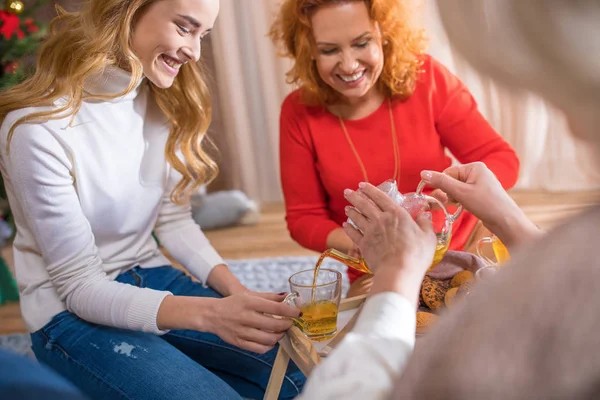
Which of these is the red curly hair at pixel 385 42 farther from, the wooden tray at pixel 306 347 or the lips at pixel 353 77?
the wooden tray at pixel 306 347

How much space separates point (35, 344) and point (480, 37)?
1.18 meters

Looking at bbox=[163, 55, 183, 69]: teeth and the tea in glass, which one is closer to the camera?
the tea in glass

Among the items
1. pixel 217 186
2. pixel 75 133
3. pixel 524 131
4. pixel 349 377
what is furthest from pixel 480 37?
pixel 217 186

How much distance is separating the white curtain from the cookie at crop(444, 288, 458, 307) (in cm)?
226

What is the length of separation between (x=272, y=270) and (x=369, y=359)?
76.6 inches

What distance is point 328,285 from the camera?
1.12 m

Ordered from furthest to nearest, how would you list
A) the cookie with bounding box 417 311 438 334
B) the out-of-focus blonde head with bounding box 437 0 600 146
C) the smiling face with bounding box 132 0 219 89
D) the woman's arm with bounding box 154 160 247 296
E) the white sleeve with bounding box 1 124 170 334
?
the woman's arm with bounding box 154 160 247 296, the smiling face with bounding box 132 0 219 89, the white sleeve with bounding box 1 124 170 334, the cookie with bounding box 417 311 438 334, the out-of-focus blonde head with bounding box 437 0 600 146

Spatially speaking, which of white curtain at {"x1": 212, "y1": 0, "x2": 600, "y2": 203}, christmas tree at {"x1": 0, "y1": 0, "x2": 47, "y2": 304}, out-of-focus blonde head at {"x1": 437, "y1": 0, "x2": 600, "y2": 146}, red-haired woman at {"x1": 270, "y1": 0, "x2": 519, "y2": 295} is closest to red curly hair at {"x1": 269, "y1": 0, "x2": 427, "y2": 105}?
red-haired woman at {"x1": 270, "y1": 0, "x2": 519, "y2": 295}

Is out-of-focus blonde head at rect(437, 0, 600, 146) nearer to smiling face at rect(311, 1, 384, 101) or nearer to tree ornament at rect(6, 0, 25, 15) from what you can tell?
smiling face at rect(311, 1, 384, 101)

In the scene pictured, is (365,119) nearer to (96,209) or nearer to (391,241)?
(96,209)

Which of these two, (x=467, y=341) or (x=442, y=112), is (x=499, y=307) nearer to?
(x=467, y=341)

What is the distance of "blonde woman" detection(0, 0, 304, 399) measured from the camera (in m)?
1.28

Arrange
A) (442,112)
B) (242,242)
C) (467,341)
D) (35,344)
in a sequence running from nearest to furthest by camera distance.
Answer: (467,341) < (35,344) < (442,112) < (242,242)

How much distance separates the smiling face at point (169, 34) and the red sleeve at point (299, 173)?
452 millimetres
